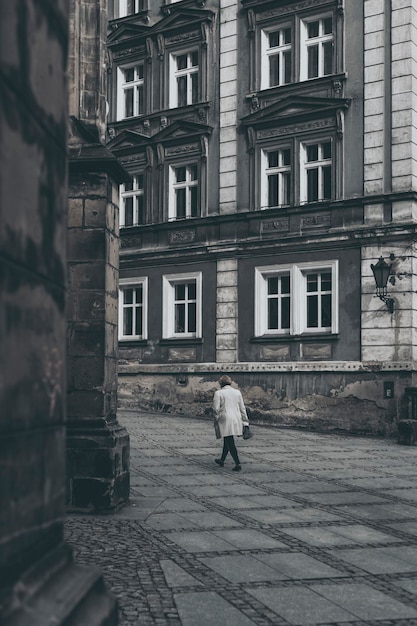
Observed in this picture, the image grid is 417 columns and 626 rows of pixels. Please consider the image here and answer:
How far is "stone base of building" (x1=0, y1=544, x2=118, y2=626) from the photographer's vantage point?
2994 millimetres

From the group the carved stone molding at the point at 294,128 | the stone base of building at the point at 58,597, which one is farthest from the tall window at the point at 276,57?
the stone base of building at the point at 58,597

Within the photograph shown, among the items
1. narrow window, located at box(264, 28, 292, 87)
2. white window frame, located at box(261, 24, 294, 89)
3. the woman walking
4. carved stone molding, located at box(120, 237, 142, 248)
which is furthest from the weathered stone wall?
carved stone molding, located at box(120, 237, 142, 248)

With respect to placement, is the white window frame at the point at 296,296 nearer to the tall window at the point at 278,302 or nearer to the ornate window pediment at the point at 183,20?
the tall window at the point at 278,302

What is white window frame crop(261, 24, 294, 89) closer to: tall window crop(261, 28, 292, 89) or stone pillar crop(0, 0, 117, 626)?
tall window crop(261, 28, 292, 89)

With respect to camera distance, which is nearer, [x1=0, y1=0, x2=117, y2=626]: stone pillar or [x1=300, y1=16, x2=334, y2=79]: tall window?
[x1=0, y1=0, x2=117, y2=626]: stone pillar

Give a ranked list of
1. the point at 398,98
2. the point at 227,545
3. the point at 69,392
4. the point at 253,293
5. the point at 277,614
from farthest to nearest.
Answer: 1. the point at 253,293
2. the point at 398,98
3. the point at 69,392
4. the point at 227,545
5. the point at 277,614

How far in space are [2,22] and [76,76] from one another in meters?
8.42

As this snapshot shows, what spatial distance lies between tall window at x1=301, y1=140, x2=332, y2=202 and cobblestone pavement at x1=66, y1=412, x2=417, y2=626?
878 centimetres

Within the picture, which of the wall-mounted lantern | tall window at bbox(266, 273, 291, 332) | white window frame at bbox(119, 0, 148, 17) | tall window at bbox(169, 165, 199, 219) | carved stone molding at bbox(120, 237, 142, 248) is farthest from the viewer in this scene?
white window frame at bbox(119, 0, 148, 17)

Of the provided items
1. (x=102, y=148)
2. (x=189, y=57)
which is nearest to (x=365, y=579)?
(x=102, y=148)

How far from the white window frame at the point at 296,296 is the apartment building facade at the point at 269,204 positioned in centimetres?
5

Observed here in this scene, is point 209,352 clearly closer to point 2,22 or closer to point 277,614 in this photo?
point 277,614

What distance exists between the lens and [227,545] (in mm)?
8320

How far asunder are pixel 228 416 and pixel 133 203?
13.1 meters
